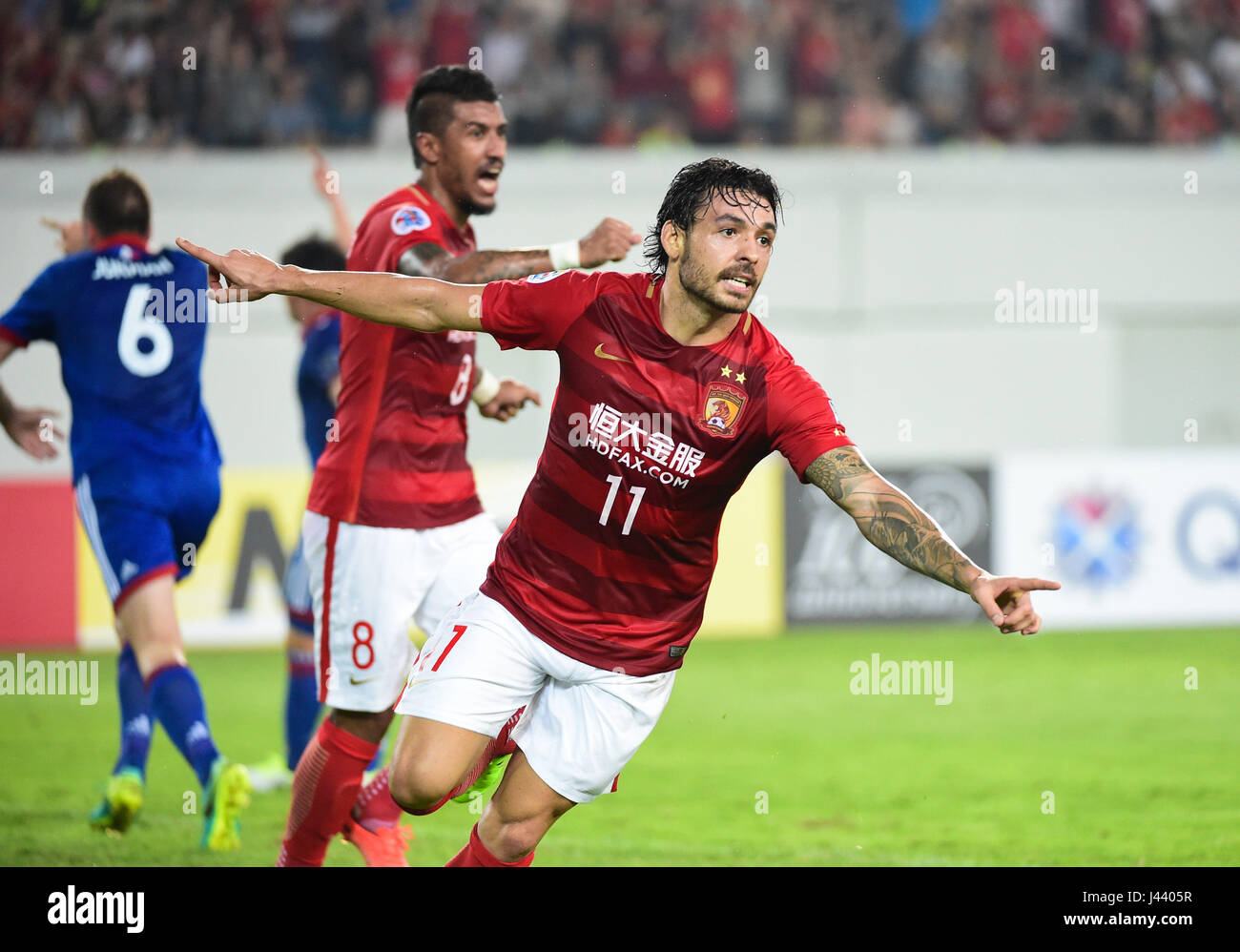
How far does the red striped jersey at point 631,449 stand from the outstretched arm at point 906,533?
3.2 inches

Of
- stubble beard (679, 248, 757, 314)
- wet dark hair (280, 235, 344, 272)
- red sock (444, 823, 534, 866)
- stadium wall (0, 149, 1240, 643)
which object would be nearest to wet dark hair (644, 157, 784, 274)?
stubble beard (679, 248, 757, 314)

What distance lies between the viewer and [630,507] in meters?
4.15

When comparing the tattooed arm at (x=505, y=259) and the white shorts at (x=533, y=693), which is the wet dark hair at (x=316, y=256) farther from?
the white shorts at (x=533, y=693)

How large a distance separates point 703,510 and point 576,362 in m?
0.55

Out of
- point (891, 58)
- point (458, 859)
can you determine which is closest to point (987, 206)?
point (891, 58)

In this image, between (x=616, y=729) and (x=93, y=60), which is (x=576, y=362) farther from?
(x=93, y=60)

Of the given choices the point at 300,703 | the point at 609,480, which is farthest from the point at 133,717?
the point at 609,480

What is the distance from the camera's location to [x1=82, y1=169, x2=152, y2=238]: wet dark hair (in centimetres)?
589

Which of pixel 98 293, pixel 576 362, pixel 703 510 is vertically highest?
pixel 98 293

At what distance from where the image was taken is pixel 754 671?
34.6 feet

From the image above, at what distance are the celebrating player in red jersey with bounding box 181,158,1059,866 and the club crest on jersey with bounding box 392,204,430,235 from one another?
0.81 meters

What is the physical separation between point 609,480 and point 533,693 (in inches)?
26.2
